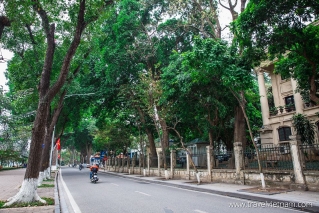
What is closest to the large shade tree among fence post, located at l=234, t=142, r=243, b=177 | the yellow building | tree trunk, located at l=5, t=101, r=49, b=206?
tree trunk, located at l=5, t=101, r=49, b=206

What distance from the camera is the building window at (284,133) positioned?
2154cm

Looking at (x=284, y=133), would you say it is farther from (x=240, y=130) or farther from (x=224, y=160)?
(x=224, y=160)

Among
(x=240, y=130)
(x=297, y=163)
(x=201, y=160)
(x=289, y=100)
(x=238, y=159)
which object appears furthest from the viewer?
(x=289, y=100)

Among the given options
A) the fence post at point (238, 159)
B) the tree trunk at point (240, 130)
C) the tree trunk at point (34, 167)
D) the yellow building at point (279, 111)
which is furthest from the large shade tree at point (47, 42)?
the yellow building at point (279, 111)

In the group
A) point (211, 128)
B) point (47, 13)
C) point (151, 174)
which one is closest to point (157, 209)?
point (47, 13)

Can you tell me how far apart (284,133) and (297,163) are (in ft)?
44.6

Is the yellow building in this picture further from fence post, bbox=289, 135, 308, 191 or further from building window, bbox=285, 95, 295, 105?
fence post, bbox=289, 135, 308, 191

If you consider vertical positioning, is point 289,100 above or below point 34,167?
above

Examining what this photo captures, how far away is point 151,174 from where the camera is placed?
21.8 metres

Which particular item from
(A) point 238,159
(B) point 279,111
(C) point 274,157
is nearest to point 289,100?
(B) point 279,111

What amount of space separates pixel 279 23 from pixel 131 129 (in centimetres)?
2344

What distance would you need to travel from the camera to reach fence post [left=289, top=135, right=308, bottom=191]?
30.9 feet

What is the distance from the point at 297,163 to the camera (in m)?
9.59

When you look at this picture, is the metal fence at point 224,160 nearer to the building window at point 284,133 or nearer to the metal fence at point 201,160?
the metal fence at point 201,160
